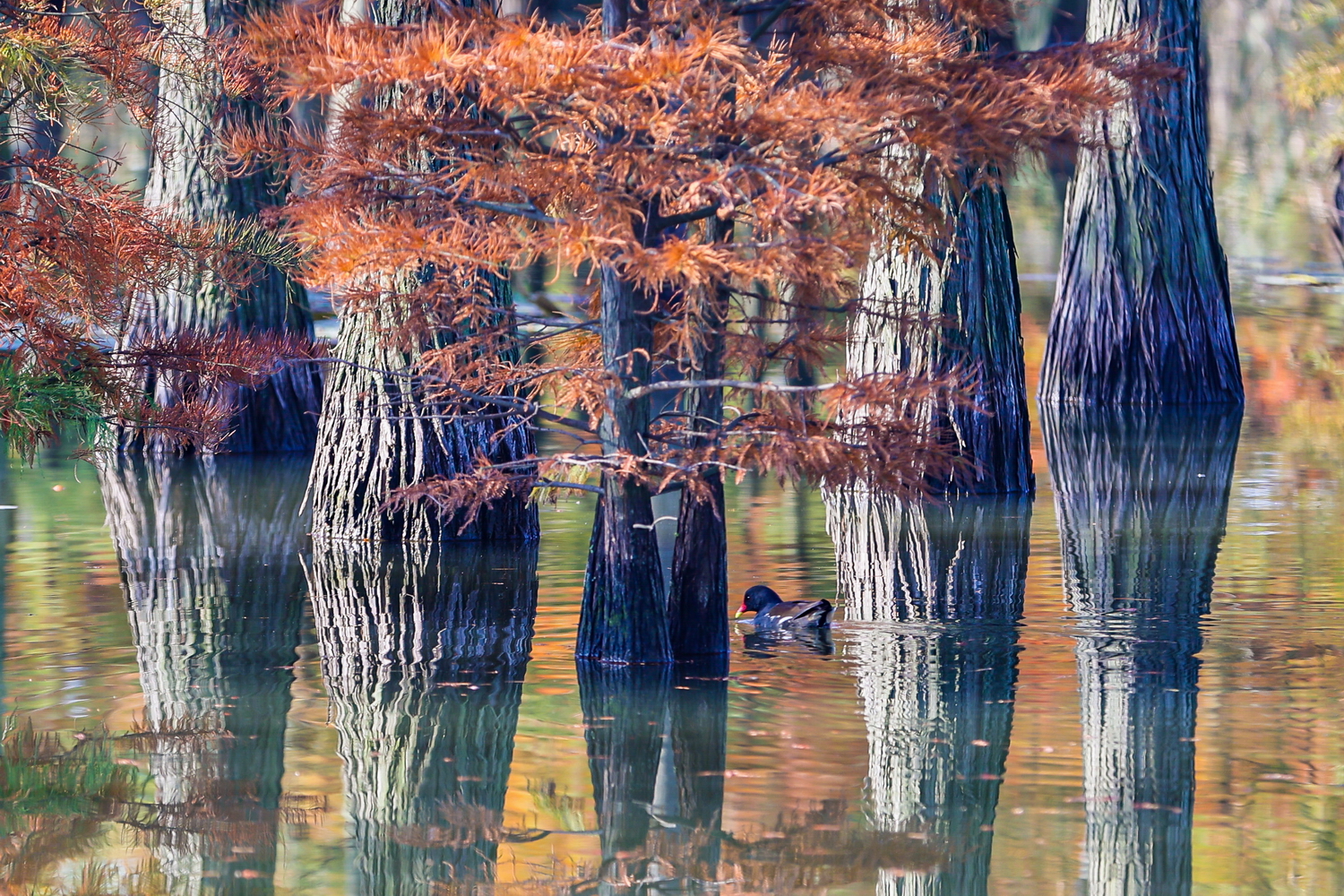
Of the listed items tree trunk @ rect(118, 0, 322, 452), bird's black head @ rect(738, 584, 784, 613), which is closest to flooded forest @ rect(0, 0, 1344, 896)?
bird's black head @ rect(738, 584, 784, 613)

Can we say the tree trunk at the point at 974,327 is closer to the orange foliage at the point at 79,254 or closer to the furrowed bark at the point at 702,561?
the furrowed bark at the point at 702,561

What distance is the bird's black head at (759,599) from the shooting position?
10609 mm

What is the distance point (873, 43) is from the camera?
9125mm

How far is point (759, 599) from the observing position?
10.6m

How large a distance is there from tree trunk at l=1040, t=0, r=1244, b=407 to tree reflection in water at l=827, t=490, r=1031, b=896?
5.96 m

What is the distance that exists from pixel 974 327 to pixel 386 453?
419cm

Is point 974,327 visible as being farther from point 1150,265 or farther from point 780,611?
point 1150,265

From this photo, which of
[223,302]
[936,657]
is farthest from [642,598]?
[223,302]

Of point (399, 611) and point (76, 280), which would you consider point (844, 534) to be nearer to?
point (399, 611)

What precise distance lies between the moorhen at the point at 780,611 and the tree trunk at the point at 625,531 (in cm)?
85

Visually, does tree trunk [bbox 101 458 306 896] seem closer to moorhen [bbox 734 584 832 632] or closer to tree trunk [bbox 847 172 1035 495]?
moorhen [bbox 734 584 832 632]

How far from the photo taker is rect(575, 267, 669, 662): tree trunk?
9211 mm

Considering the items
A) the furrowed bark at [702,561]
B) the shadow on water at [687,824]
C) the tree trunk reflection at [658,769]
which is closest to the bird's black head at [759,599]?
the furrowed bark at [702,561]

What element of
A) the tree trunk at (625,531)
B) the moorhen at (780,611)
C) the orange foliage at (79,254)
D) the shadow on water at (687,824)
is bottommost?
the shadow on water at (687,824)
